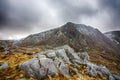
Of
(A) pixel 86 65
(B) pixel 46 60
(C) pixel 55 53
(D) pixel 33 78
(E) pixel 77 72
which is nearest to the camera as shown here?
(D) pixel 33 78

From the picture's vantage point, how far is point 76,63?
249 feet

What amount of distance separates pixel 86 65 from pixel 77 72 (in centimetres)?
1178

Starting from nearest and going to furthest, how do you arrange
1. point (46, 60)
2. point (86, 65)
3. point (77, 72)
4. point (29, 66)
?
point (29, 66) < point (46, 60) < point (77, 72) < point (86, 65)

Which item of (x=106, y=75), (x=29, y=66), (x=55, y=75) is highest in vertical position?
(x=29, y=66)

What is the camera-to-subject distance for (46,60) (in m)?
60.7

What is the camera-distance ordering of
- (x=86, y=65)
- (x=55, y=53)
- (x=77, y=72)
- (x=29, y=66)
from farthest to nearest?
(x=86, y=65), (x=55, y=53), (x=77, y=72), (x=29, y=66)

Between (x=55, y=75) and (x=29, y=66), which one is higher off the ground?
(x=29, y=66)

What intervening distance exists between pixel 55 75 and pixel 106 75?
28.8 metres

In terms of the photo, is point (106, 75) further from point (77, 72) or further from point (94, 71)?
point (77, 72)

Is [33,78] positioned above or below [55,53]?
below

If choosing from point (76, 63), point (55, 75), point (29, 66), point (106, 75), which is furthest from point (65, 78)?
point (106, 75)

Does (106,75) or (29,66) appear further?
(106,75)

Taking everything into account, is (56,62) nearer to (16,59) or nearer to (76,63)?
(76,63)

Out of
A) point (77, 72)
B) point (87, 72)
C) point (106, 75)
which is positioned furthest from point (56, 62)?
point (106, 75)
